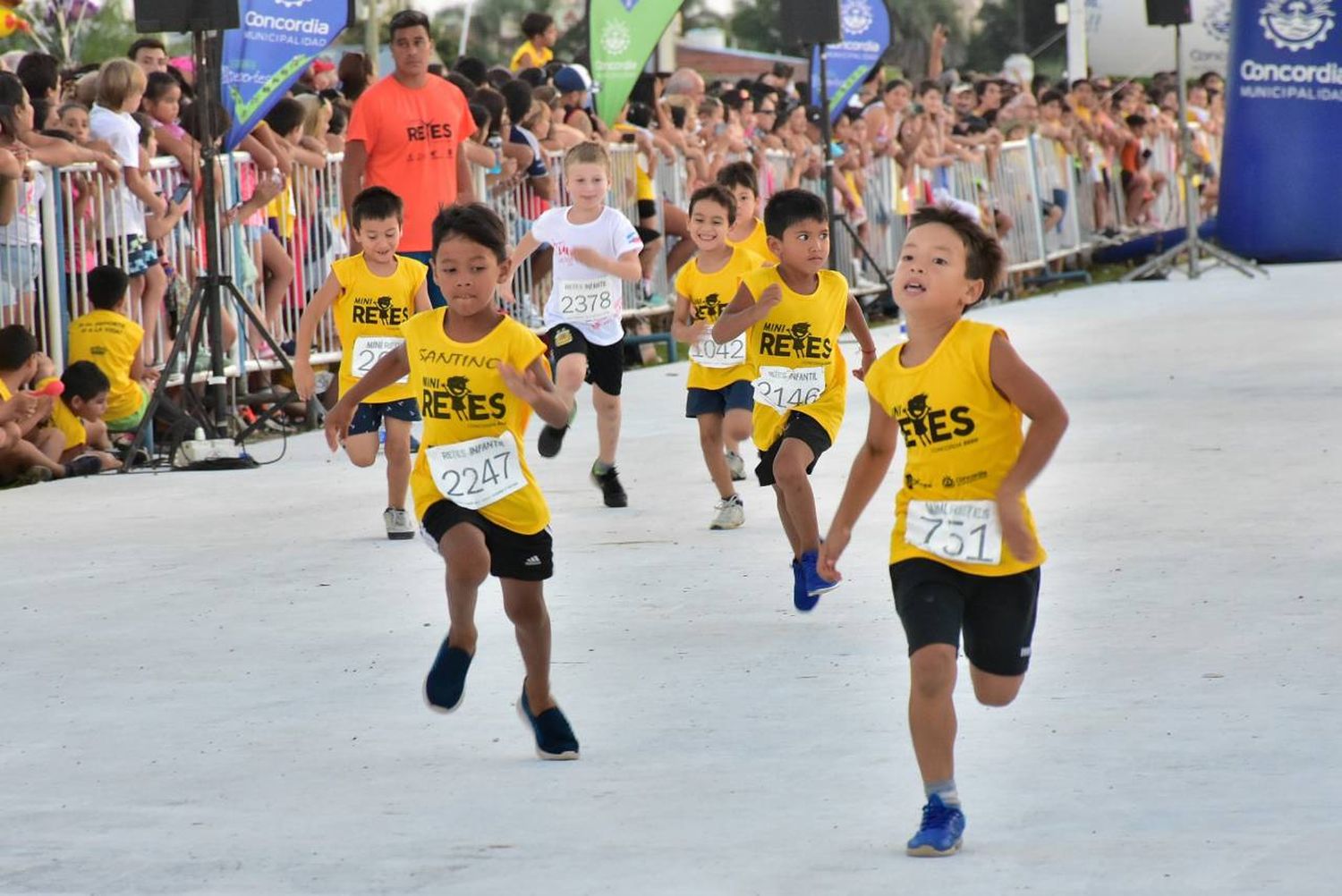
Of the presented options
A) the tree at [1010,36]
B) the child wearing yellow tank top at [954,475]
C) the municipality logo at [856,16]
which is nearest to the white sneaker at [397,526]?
the child wearing yellow tank top at [954,475]

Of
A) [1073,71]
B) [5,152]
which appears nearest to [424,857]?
[5,152]

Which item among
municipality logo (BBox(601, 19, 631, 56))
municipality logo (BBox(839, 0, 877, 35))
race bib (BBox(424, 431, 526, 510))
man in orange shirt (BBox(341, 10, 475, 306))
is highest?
municipality logo (BBox(839, 0, 877, 35))

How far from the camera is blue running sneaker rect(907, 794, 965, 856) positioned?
456 cm

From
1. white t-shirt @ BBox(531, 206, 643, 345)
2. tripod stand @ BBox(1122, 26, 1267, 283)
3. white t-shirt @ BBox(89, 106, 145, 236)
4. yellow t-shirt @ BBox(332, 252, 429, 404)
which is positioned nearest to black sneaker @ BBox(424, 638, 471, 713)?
yellow t-shirt @ BBox(332, 252, 429, 404)

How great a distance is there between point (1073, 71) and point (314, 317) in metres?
26.0

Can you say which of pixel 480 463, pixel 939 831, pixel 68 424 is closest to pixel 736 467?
pixel 68 424

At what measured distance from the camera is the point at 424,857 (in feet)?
15.3

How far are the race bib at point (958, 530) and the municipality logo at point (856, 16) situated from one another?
1588cm

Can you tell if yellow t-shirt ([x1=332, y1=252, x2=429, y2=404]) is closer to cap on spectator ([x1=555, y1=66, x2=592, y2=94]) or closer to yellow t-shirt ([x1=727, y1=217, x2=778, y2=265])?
yellow t-shirt ([x1=727, y1=217, x2=778, y2=265])

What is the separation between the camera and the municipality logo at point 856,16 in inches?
800

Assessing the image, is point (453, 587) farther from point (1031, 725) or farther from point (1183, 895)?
point (1183, 895)

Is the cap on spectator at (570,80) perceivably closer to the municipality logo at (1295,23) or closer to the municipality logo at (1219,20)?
the municipality logo at (1295,23)

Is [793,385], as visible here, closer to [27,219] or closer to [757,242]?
[757,242]

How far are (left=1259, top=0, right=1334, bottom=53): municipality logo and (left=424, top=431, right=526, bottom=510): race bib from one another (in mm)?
20143
